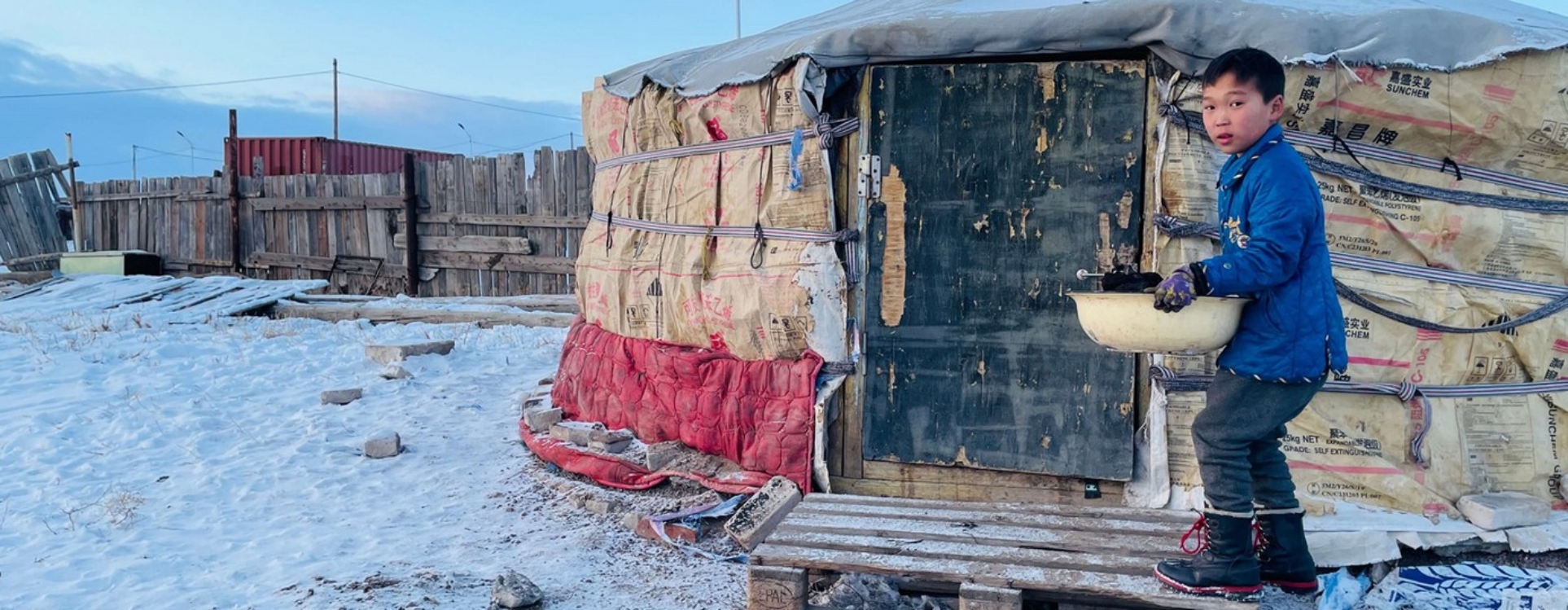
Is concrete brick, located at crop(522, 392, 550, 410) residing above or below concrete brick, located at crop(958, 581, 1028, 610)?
above

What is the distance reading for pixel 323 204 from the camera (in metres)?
11.6

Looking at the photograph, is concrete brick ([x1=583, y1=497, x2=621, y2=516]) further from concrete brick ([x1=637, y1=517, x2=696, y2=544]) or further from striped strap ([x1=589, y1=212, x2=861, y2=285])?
striped strap ([x1=589, y1=212, x2=861, y2=285])

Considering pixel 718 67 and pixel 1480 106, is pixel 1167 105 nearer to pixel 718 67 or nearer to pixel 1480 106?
pixel 1480 106

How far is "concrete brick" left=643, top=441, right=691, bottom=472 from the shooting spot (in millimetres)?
4199

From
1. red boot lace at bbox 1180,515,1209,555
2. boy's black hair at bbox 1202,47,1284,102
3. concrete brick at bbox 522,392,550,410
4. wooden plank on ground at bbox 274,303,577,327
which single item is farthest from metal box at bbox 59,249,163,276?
boy's black hair at bbox 1202,47,1284,102

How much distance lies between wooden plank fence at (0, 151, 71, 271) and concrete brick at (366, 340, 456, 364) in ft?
31.4

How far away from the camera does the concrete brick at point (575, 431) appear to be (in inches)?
183

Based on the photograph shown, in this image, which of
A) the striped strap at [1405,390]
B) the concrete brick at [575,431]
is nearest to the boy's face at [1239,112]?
the striped strap at [1405,390]

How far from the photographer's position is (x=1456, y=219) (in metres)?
3.38

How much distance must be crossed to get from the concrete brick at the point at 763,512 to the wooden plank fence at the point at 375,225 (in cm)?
629

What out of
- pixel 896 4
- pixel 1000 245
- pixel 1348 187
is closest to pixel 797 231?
pixel 1000 245

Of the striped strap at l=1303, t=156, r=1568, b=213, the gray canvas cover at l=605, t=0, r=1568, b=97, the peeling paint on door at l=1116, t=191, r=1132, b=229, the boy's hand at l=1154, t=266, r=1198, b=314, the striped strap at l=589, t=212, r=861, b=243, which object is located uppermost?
the gray canvas cover at l=605, t=0, r=1568, b=97

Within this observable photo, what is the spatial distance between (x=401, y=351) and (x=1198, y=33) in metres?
5.54

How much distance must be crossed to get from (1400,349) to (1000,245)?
1357mm
